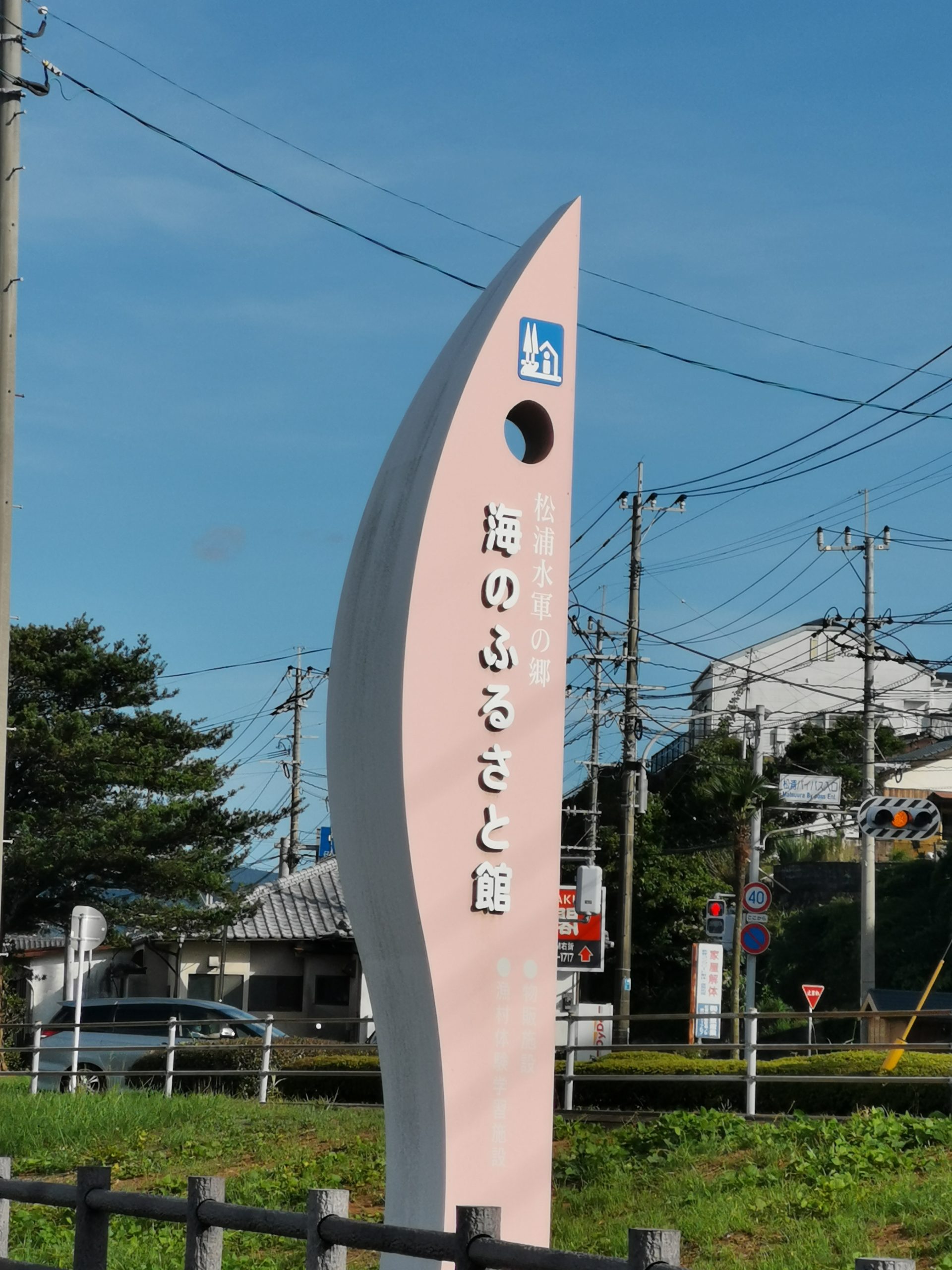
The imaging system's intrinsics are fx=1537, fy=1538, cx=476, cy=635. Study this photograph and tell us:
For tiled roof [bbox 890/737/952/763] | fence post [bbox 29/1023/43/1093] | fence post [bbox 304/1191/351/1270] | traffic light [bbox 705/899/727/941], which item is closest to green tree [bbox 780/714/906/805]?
tiled roof [bbox 890/737/952/763]

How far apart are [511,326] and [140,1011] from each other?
18779 mm

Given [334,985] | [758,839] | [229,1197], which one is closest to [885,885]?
[758,839]

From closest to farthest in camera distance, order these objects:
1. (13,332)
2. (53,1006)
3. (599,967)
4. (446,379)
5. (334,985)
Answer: (446,379)
(13,332)
(599,967)
(53,1006)
(334,985)

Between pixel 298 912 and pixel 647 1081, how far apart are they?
26.8 m

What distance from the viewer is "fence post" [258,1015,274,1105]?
16.6 metres

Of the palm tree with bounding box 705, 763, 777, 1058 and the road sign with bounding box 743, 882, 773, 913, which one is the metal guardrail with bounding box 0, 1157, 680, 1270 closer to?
the road sign with bounding box 743, 882, 773, 913

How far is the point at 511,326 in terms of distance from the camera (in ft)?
26.6

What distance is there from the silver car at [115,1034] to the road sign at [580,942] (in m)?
4.35

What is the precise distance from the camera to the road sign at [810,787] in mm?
37250

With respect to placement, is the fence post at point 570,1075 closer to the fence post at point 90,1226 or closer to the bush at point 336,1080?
the bush at point 336,1080

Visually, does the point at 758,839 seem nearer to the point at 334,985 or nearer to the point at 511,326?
the point at 334,985

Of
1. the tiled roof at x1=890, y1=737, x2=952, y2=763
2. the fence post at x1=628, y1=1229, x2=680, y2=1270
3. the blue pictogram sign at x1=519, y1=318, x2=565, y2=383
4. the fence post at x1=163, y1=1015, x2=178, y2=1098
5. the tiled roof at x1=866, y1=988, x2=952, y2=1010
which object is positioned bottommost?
the tiled roof at x1=866, y1=988, x2=952, y2=1010

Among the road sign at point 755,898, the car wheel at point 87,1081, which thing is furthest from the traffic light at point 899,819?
the car wheel at point 87,1081

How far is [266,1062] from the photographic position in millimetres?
16797
